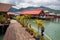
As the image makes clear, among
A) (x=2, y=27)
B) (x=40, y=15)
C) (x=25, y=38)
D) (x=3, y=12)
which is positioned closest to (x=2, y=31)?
(x=2, y=27)

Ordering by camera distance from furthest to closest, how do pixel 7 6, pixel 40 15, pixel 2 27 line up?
pixel 40 15 → pixel 7 6 → pixel 2 27

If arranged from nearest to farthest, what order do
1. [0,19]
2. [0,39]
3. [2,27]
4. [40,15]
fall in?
1. [0,39]
2. [2,27]
3. [0,19]
4. [40,15]

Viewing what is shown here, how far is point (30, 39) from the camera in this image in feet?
46.6

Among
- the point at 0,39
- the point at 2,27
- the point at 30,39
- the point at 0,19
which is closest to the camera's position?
the point at 30,39

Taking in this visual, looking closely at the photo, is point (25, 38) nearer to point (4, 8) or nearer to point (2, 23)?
point (2, 23)

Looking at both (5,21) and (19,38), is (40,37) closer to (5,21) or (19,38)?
(19,38)

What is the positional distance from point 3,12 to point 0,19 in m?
4.90

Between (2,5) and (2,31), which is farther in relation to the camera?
(2,5)

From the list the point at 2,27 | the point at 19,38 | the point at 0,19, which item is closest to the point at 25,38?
the point at 19,38

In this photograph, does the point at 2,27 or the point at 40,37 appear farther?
the point at 2,27

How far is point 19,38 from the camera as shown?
47.8 ft

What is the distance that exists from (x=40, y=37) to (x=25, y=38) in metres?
1.17

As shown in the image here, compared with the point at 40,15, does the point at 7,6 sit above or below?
above

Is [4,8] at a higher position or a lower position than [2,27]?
higher
